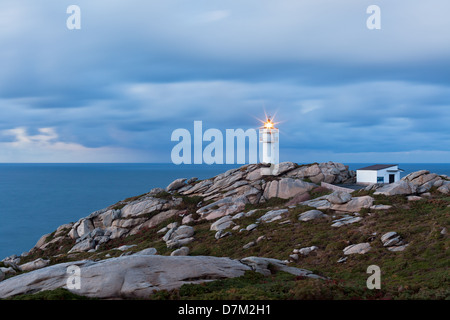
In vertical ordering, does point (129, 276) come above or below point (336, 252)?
above

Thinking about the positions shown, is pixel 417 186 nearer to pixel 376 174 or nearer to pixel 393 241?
pixel 393 241

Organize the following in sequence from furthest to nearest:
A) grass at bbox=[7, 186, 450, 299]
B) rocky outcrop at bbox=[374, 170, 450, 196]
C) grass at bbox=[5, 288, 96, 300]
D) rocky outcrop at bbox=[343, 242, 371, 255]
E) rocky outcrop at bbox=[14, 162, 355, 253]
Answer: rocky outcrop at bbox=[14, 162, 355, 253] < rocky outcrop at bbox=[374, 170, 450, 196] < rocky outcrop at bbox=[343, 242, 371, 255] < grass at bbox=[7, 186, 450, 299] < grass at bbox=[5, 288, 96, 300]

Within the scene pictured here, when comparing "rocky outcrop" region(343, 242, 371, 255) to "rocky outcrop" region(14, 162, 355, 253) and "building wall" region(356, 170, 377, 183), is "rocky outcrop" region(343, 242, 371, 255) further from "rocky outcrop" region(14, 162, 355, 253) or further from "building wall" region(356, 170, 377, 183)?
"building wall" region(356, 170, 377, 183)

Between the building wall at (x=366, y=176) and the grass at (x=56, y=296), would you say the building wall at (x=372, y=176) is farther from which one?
the grass at (x=56, y=296)

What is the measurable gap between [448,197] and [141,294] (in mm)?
33359

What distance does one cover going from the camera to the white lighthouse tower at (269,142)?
63.5 m

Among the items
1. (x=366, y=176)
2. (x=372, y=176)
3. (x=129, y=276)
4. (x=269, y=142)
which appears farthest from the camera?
(x=269, y=142)

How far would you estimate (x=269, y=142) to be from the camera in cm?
6488

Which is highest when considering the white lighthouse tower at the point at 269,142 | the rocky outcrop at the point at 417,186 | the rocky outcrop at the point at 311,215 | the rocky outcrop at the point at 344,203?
the white lighthouse tower at the point at 269,142

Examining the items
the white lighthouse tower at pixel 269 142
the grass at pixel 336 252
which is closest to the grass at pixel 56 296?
the grass at pixel 336 252

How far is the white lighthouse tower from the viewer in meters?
63.5

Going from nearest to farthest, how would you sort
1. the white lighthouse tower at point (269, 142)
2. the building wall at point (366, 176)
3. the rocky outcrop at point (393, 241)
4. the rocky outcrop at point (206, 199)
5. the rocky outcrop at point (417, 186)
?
the rocky outcrop at point (393, 241), the rocky outcrop at point (417, 186), the rocky outcrop at point (206, 199), the building wall at point (366, 176), the white lighthouse tower at point (269, 142)

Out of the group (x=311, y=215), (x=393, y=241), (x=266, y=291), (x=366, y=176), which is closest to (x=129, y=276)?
(x=266, y=291)

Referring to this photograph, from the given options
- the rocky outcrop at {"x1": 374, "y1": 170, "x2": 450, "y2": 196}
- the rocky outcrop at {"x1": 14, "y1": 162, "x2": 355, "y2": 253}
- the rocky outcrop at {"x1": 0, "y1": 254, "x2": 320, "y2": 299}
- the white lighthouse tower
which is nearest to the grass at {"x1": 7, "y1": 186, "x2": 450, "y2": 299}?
the rocky outcrop at {"x1": 0, "y1": 254, "x2": 320, "y2": 299}
